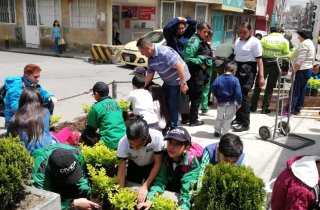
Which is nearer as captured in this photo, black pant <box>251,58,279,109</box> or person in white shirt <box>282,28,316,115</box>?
person in white shirt <box>282,28,316,115</box>

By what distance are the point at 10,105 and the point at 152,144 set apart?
297 centimetres

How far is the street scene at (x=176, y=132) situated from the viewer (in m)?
2.48

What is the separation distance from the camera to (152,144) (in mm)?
3189

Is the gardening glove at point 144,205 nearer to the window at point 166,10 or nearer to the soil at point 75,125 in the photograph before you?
the soil at point 75,125

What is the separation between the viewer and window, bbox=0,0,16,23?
1820cm

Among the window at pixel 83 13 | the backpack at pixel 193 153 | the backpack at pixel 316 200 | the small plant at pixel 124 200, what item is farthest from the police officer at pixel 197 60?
the window at pixel 83 13

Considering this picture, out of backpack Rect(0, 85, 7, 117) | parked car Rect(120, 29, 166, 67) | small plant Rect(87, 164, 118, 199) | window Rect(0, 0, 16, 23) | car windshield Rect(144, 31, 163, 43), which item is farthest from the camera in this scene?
window Rect(0, 0, 16, 23)

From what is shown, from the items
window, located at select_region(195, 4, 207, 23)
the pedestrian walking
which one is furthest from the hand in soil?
window, located at select_region(195, 4, 207, 23)

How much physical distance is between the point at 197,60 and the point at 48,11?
1372 cm

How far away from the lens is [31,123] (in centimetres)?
320

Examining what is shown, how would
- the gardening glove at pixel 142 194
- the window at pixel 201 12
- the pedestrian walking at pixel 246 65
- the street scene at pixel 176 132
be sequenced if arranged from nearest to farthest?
the street scene at pixel 176 132 < the gardening glove at pixel 142 194 < the pedestrian walking at pixel 246 65 < the window at pixel 201 12

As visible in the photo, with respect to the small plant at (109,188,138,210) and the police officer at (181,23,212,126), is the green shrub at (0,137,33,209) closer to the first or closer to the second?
the small plant at (109,188,138,210)

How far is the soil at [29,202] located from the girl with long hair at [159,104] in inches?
98.1

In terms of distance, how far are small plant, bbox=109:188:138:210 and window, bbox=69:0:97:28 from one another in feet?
47.6
